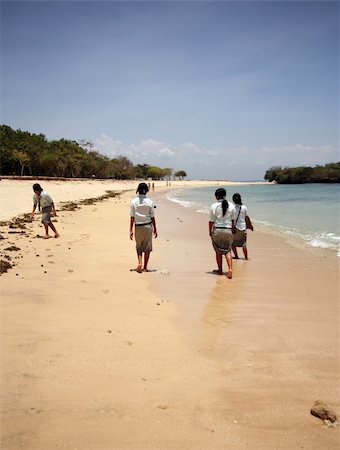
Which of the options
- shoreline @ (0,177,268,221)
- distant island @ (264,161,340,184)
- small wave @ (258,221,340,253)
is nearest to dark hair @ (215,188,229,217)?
small wave @ (258,221,340,253)

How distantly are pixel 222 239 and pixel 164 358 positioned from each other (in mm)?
4171

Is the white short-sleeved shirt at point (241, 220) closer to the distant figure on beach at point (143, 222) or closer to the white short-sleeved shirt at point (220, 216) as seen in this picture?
the white short-sleeved shirt at point (220, 216)

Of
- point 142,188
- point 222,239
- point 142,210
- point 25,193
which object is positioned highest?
point 25,193

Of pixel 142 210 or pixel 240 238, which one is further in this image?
pixel 240 238

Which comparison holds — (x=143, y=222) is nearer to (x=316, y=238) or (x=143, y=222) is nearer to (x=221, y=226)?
(x=221, y=226)

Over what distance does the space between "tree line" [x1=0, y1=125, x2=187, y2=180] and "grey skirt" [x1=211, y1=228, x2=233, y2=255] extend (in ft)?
200

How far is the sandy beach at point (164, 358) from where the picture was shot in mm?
2607

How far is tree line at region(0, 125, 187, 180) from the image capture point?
63.7 metres

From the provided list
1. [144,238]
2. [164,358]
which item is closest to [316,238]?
[144,238]

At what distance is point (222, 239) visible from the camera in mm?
7539

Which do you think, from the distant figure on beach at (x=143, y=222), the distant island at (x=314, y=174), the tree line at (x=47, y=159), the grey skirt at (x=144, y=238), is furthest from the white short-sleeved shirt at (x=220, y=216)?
the distant island at (x=314, y=174)

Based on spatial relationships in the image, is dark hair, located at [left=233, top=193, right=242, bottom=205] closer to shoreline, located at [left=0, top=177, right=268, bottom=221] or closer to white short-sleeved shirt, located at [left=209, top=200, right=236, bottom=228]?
white short-sleeved shirt, located at [left=209, top=200, right=236, bottom=228]

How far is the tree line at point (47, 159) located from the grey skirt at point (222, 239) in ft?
200

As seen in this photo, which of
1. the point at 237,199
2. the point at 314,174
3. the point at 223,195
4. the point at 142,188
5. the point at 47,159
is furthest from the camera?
the point at 314,174
